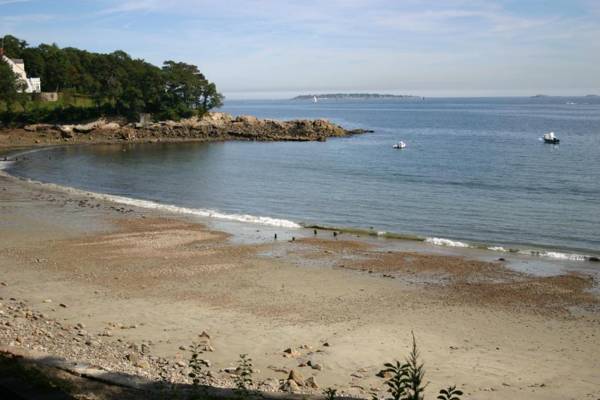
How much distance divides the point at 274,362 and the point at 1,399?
915 centimetres

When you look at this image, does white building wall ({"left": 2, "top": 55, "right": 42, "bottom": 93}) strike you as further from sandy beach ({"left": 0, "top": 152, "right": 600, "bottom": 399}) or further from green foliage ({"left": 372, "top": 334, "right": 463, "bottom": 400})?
green foliage ({"left": 372, "top": 334, "right": 463, "bottom": 400})

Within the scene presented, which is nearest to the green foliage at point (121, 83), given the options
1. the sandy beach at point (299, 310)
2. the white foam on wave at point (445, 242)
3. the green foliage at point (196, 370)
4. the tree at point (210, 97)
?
the tree at point (210, 97)

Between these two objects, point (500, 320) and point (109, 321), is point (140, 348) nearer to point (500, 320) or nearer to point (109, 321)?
Result: point (109, 321)

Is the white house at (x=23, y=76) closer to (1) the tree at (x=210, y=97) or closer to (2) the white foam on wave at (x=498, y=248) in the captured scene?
(1) the tree at (x=210, y=97)

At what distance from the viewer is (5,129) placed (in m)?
83.2

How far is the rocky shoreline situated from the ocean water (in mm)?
7145

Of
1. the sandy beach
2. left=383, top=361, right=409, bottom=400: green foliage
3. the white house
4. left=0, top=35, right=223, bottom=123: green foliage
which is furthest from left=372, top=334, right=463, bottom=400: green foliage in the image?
the white house

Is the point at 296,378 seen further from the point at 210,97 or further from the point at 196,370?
the point at 210,97

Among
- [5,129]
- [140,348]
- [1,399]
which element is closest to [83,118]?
[5,129]

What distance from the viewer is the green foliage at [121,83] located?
305ft

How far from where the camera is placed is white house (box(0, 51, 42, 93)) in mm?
93812

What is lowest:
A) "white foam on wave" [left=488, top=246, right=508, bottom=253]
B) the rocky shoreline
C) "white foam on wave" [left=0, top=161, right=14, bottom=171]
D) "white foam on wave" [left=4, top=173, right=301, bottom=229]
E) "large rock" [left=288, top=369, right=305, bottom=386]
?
"white foam on wave" [left=488, top=246, right=508, bottom=253]

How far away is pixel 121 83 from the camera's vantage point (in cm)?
9712

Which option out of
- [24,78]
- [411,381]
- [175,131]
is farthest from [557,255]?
[24,78]
